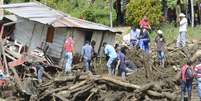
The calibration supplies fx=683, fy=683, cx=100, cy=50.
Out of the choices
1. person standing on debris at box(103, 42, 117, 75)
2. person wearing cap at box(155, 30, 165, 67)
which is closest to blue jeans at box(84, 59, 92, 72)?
person standing on debris at box(103, 42, 117, 75)

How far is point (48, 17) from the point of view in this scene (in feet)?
111

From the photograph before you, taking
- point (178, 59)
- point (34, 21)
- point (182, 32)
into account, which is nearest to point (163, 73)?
point (178, 59)

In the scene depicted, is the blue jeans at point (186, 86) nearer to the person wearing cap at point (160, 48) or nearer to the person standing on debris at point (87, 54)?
the person wearing cap at point (160, 48)

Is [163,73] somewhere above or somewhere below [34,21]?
below

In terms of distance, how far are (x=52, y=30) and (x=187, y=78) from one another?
34.6 feet

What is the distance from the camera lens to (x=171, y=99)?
25.8 metres

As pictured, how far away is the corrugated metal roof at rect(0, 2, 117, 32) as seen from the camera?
32.7 meters

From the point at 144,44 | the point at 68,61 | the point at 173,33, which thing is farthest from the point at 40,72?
the point at 173,33

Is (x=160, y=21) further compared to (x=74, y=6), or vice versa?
(x=74, y=6)

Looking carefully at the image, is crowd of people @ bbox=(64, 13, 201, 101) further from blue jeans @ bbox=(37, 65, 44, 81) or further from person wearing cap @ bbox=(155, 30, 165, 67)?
blue jeans @ bbox=(37, 65, 44, 81)

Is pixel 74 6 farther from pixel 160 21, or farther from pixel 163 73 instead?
pixel 163 73

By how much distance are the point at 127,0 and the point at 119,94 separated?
51.8ft

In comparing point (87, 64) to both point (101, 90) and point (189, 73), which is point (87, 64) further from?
point (189, 73)

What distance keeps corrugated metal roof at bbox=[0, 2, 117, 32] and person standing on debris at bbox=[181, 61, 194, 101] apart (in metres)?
8.74
